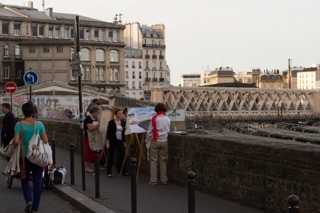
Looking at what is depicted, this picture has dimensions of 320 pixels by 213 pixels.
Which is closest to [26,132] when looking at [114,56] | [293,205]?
[293,205]

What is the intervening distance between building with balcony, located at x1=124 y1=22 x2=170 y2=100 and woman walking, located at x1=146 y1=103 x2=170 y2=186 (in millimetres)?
127969

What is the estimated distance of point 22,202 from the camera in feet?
34.7

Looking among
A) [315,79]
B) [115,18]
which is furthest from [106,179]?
[315,79]

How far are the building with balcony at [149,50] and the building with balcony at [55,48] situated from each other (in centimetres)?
3651

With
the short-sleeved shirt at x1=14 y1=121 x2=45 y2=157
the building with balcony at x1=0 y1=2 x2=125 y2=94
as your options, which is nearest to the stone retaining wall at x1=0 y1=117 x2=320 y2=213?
the short-sleeved shirt at x1=14 y1=121 x2=45 y2=157

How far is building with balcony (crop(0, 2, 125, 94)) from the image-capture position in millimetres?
77938

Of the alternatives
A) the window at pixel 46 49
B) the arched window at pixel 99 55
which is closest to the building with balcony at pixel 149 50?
the arched window at pixel 99 55

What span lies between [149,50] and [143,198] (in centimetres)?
13356

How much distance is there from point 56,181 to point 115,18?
118m

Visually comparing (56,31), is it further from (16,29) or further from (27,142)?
(27,142)

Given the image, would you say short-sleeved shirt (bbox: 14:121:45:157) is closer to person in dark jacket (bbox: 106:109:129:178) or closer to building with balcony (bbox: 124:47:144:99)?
person in dark jacket (bbox: 106:109:129:178)

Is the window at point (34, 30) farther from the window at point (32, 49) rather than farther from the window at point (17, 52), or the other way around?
the window at point (32, 49)

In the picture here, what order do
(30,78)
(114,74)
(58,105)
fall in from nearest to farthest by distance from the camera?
1. (30,78)
2. (58,105)
3. (114,74)

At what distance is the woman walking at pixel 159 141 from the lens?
1152cm
